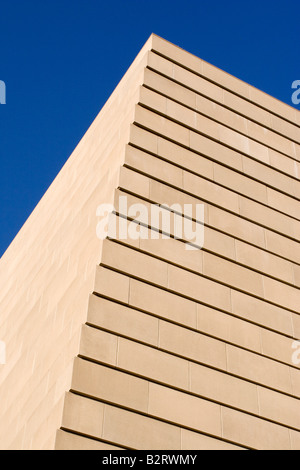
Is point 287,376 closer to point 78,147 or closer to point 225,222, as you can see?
point 225,222

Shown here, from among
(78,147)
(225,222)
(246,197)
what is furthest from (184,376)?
(78,147)

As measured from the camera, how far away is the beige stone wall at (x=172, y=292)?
9.73 meters

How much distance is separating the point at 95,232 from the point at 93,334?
223 cm
